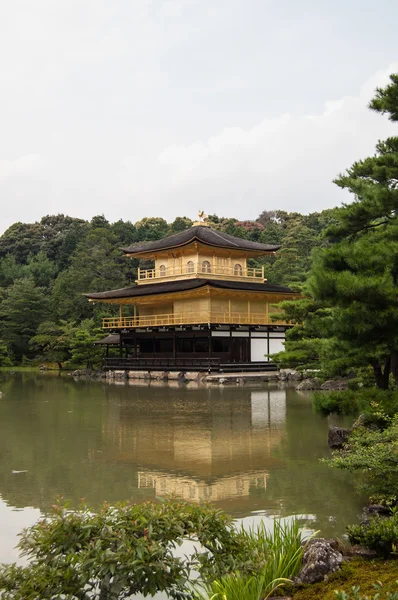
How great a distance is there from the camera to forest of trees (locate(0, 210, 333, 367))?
42.1 metres

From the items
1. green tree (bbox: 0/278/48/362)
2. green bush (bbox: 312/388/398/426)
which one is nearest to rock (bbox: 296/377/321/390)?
green bush (bbox: 312/388/398/426)

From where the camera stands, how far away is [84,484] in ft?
28.0

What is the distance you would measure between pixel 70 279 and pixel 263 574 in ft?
153

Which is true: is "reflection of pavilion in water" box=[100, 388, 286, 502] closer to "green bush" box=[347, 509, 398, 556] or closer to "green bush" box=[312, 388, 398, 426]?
"green bush" box=[312, 388, 398, 426]

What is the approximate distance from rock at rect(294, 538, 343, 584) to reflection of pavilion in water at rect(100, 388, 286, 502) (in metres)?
1.18

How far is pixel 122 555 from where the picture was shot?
3.46 meters

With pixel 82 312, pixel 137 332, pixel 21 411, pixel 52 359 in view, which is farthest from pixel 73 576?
pixel 82 312

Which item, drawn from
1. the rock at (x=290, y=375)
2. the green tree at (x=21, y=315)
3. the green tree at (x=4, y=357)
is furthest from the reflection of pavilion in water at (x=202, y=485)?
the green tree at (x=21, y=315)

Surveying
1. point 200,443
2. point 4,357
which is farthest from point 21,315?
point 200,443

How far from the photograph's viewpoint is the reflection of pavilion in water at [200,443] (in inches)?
333

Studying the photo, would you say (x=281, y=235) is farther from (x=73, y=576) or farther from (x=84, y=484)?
(x=73, y=576)

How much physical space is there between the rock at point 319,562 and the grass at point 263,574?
76mm

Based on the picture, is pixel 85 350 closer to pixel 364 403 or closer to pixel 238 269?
pixel 238 269

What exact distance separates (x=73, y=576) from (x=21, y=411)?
15257 millimetres
